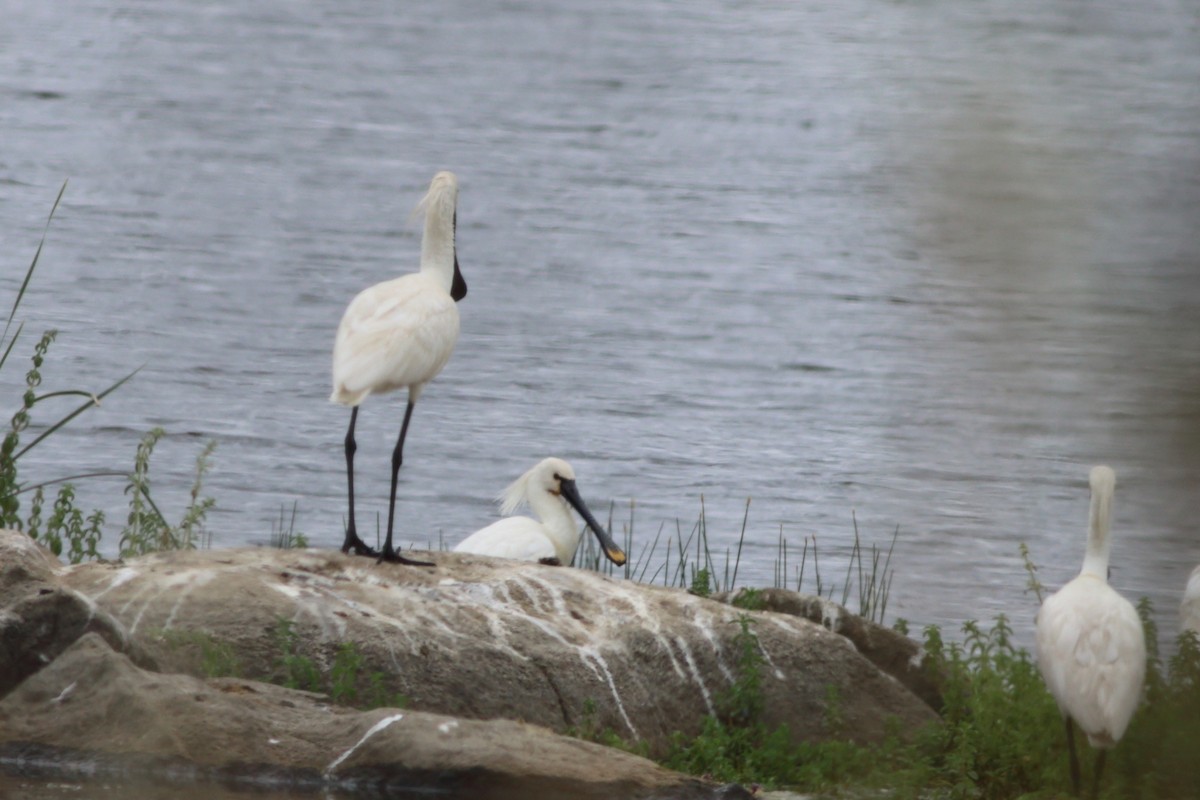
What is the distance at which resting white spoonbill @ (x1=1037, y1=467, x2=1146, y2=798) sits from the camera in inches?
246

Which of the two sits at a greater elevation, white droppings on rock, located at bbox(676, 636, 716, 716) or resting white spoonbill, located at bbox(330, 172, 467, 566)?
resting white spoonbill, located at bbox(330, 172, 467, 566)

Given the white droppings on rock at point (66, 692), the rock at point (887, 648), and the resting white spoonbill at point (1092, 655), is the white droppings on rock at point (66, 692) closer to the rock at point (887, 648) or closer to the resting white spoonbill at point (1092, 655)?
the rock at point (887, 648)

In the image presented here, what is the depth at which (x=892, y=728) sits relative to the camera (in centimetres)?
737

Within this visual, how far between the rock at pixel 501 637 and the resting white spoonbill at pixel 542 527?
124 centimetres

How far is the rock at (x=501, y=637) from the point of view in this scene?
670 centimetres

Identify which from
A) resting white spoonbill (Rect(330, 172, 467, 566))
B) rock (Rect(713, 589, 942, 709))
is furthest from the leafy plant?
rock (Rect(713, 589, 942, 709))

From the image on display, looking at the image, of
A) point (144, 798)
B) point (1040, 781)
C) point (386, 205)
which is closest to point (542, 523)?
point (1040, 781)

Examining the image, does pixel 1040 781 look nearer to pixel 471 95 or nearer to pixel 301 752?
pixel 301 752

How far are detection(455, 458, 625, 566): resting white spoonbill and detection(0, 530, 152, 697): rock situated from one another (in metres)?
2.90

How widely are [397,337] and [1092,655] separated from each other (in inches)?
128

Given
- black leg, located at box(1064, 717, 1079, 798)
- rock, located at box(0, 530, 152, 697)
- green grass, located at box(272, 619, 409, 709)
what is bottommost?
black leg, located at box(1064, 717, 1079, 798)

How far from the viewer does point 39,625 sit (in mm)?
6230

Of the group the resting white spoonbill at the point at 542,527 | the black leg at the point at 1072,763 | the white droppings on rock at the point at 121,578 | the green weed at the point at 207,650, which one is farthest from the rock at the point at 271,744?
the resting white spoonbill at the point at 542,527

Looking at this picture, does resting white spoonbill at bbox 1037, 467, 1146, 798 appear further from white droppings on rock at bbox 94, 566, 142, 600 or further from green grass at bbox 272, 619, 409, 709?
white droppings on rock at bbox 94, 566, 142, 600
